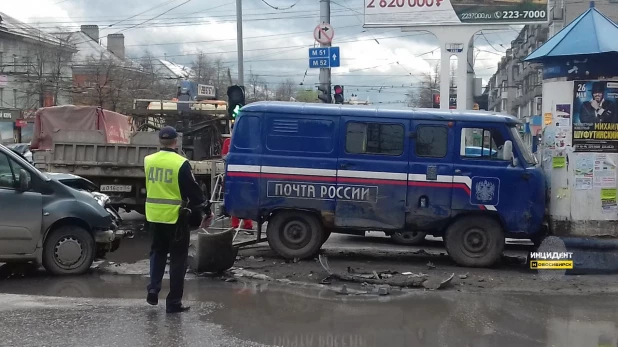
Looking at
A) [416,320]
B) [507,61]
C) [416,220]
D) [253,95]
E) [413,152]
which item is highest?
[507,61]

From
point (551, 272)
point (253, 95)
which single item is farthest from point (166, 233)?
point (253, 95)

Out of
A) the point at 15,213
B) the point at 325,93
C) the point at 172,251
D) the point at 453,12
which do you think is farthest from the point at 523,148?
the point at 453,12

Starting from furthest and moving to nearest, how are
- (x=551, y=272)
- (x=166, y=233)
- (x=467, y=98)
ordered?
(x=467, y=98) → (x=551, y=272) → (x=166, y=233)

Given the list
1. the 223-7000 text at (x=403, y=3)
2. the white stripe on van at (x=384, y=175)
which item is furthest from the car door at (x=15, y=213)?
the 223-7000 text at (x=403, y=3)

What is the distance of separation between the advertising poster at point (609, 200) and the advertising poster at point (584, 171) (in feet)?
0.78

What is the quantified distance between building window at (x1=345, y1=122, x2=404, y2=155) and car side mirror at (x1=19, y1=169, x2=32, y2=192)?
4.26 meters

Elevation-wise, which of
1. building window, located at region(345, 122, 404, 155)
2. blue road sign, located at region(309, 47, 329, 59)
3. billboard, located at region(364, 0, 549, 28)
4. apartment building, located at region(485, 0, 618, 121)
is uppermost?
apartment building, located at region(485, 0, 618, 121)

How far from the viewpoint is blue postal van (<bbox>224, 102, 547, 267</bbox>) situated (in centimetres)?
1041

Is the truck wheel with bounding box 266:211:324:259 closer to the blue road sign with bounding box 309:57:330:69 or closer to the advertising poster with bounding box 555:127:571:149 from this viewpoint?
the advertising poster with bounding box 555:127:571:149

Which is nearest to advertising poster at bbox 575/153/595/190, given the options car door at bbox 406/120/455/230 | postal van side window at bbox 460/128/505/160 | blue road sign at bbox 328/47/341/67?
postal van side window at bbox 460/128/505/160

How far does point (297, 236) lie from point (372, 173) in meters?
1.42

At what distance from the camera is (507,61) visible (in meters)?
95.0

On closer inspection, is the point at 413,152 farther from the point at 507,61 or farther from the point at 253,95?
the point at 507,61

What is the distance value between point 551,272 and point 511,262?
42.2 inches
